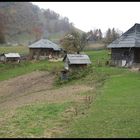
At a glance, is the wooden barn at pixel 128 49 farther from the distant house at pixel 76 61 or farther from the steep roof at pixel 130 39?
the distant house at pixel 76 61

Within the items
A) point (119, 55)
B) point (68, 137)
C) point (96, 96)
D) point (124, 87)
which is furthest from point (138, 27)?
point (68, 137)

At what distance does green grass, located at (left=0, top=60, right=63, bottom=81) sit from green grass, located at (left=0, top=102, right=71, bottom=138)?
28219 mm

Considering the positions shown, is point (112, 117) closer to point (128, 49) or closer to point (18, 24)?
point (128, 49)

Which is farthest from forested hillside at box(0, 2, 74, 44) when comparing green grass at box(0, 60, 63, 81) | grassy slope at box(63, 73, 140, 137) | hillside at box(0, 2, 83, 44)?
grassy slope at box(63, 73, 140, 137)

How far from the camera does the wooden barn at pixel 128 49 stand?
150ft

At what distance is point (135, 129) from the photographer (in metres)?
15.7

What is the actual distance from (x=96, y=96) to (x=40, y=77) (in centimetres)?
2222

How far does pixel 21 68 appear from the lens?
59.0 meters

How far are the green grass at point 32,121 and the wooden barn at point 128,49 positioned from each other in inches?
967

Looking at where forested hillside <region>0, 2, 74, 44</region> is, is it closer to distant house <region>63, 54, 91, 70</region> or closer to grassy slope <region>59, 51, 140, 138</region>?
distant house <region>63, 54, 91, 70</region>

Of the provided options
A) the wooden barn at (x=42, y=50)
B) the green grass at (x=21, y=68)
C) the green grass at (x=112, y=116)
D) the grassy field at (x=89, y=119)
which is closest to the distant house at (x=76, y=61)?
the green grass at (x=21, y=68)

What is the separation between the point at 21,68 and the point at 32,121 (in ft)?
136

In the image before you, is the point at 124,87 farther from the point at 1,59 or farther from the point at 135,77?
the point at 1,59

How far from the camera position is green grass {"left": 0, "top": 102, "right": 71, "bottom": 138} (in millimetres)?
15766
